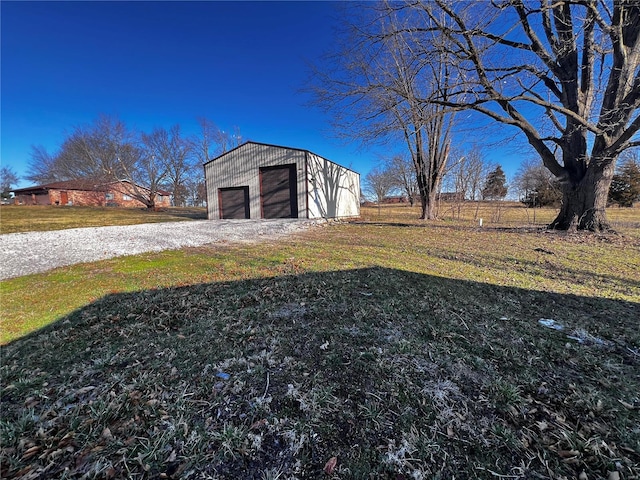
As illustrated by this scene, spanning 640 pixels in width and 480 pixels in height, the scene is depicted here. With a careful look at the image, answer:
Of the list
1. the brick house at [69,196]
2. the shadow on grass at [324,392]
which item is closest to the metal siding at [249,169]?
the shadow on grass at [324,392]

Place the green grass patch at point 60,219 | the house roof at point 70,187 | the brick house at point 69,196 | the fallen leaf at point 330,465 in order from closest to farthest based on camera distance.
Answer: the fallen leaf at point 330,465 → the green grass patch at point 60,219 → the house roof at point 70,187 → the brick house at point 69,196

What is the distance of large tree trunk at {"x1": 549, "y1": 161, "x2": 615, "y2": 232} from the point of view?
8.01m

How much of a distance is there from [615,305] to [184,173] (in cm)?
3345

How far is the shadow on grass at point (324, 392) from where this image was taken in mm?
1271

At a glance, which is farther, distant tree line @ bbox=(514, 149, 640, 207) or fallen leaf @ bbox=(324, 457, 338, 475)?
distant tree line @ bbox=(514, 149, 640, 207)

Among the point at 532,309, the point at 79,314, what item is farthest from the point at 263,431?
the point at 532,309

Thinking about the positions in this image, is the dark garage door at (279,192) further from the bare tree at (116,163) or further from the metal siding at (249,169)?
the bare tree at (116,163)

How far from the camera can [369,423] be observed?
1490mm

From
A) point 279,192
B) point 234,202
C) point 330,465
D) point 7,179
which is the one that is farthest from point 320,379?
point 7,179

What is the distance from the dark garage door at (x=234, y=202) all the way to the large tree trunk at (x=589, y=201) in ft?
48.1

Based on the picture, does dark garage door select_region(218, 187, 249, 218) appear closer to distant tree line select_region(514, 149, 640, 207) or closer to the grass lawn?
the grass lawn

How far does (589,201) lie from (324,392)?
36.4ft

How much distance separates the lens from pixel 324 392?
5.61 feet

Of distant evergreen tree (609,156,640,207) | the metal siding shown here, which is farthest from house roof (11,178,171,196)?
distant evergreen tree (609,156,640,207)
